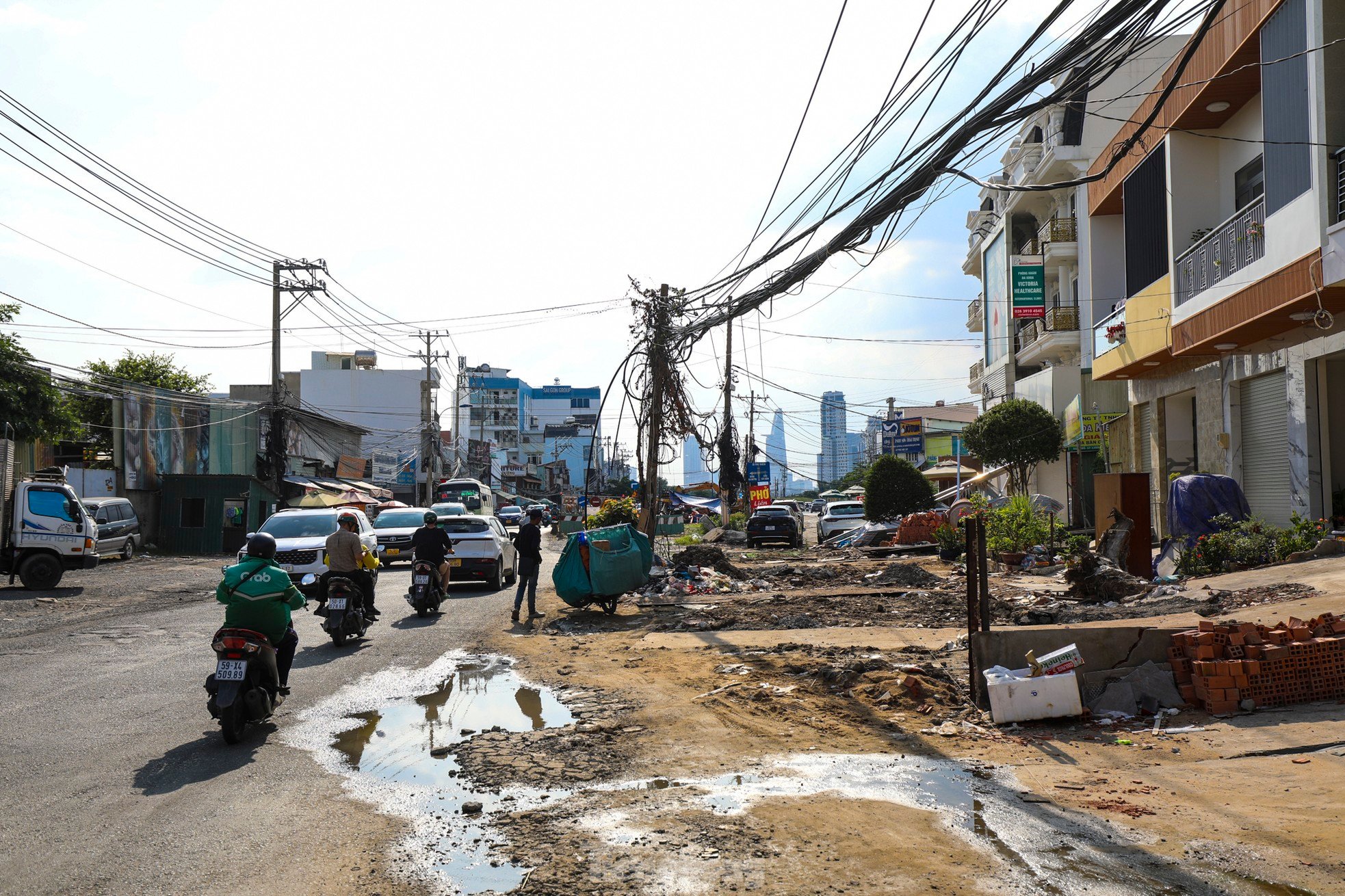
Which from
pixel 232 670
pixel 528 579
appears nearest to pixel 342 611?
pixel 528 579

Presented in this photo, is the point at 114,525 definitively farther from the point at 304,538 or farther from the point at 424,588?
the point at 424,588

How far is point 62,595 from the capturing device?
1877 centimetres

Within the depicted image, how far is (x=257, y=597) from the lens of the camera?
7629 mm

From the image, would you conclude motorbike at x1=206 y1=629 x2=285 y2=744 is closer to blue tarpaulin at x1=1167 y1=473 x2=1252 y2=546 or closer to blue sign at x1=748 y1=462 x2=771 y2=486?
blue tarpaulin at x1=1167 y1=473 x2=1252 y2=546

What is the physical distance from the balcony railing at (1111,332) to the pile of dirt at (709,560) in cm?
998

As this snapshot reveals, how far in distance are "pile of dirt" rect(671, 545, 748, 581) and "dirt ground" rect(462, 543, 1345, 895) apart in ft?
39.5

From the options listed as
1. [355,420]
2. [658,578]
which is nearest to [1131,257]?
[658,578]

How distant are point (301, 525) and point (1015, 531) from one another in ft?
49.4

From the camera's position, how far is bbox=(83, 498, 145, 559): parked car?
1088 inches

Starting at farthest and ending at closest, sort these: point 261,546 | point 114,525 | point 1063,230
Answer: point 1063,230 < point 114,525 < point 261,546

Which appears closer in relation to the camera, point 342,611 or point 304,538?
point 342,611

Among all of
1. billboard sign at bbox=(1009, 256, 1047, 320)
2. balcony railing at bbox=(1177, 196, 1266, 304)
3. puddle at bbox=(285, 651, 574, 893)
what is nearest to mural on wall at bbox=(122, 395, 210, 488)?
puddle at bbox=(285, 651, 574, 893)

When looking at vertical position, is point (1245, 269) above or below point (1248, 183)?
below

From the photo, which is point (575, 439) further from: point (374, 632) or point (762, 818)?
point (762, 818)
